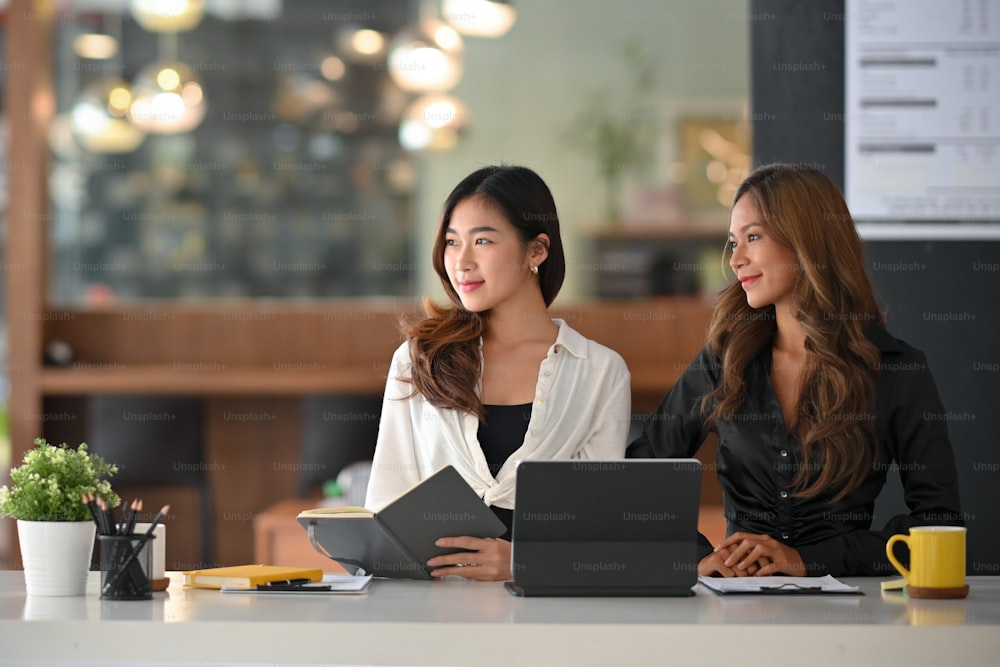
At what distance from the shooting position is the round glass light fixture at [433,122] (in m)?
7.14

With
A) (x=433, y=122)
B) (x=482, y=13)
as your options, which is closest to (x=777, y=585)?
(x=482, y=13)

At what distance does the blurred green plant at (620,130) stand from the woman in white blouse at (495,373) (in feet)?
18.3

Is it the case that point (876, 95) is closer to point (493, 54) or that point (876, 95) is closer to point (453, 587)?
point (453, 587)

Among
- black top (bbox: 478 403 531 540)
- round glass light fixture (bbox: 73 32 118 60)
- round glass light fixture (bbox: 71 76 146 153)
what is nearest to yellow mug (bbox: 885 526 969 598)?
black top (bbox: 478 403 531 540)

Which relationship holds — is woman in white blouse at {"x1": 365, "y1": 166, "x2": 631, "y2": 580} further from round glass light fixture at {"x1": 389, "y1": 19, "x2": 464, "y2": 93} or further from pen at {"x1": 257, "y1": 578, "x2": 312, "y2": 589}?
round glass light fixture at {"x1": 389, "y1": 19, "x2": 464, "y2": 93}

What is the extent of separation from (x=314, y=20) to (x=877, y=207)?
599cm

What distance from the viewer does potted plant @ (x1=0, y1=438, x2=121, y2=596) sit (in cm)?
193

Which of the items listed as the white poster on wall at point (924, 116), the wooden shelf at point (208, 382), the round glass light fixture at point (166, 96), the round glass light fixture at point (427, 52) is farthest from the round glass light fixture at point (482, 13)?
the white poster on wall at point (924, 116)

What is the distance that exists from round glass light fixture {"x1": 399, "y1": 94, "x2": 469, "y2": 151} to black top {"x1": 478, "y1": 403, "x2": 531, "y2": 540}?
4.81m

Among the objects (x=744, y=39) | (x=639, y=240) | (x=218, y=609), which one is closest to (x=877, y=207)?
(x=218, y=609)

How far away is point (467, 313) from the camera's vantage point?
2.60 m

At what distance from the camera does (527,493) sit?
1890mm

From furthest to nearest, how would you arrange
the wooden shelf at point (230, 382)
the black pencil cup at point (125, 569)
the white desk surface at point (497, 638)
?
1. the wooden shelf at point (230, 382)
2. the black pencil cup at point (125, 569)
3. the white desk surface at point (497, 638)

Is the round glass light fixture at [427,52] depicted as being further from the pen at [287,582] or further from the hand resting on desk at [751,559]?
the pen at [287,582]
